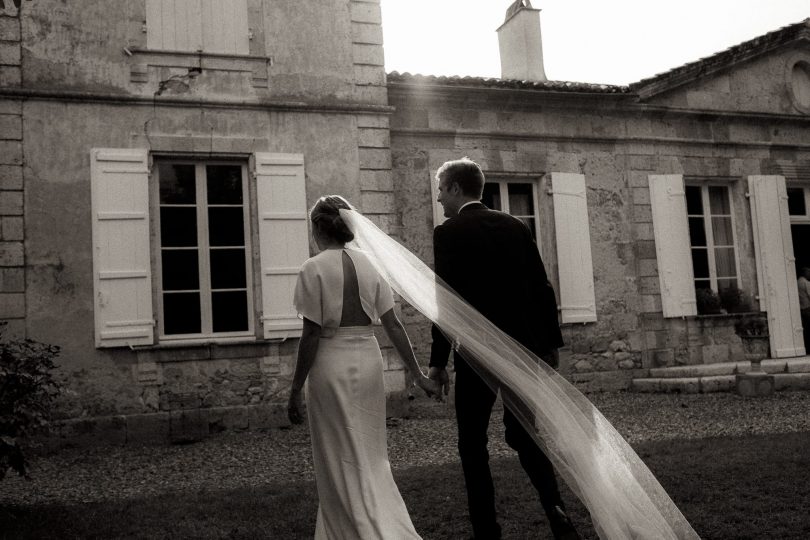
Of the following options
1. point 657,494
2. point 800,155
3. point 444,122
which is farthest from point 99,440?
point 800,155

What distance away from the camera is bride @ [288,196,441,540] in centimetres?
335

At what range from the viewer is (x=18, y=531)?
14.7 feet

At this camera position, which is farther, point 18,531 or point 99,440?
Result: point 99,440

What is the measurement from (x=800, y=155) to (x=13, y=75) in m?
10.8

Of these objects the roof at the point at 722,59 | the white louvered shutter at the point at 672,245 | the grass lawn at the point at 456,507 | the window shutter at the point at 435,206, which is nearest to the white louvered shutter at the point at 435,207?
the window shutter at the point at 435,206

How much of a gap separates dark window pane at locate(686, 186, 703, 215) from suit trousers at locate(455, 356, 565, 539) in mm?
8813

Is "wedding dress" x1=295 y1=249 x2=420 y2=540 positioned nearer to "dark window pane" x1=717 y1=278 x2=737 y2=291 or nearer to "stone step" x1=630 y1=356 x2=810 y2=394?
"stone step" x1=630 y1=356 x2=810 y2=394

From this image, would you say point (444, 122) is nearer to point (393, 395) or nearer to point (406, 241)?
point (406, 241)

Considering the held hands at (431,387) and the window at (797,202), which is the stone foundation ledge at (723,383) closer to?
the window at (797,202)

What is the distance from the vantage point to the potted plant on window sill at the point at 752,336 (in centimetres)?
1089

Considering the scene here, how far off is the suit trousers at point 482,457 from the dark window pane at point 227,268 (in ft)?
18.5

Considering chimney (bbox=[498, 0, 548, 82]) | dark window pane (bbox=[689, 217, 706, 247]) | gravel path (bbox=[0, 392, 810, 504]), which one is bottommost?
gravel path (bbox=[0, 392, 810, 504])

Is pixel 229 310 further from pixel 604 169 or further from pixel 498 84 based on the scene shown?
pixel 604 169

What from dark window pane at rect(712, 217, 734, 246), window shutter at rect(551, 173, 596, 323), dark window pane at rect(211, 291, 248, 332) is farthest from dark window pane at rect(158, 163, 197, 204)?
dark window pane at rect(712, 217, 734, 246)
